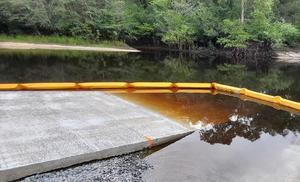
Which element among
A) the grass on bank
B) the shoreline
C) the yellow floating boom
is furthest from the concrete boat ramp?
the grass on bank

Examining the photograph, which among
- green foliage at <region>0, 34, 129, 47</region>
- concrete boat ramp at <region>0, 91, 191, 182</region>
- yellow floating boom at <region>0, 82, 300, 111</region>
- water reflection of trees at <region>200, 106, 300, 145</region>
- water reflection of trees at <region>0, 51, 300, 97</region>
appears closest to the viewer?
concrete boat ramp at <region>0, 91, 191, 182</region>

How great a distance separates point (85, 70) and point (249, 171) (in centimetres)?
1267

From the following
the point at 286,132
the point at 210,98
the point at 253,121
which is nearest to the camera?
the point at 286,132

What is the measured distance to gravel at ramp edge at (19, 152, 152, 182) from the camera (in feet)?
19.3

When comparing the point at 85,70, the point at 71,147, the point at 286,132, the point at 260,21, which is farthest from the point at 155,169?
the point at 260,21

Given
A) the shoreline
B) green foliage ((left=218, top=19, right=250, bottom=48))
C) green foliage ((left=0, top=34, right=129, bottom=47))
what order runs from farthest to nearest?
green foliage ((left=218, top=19, right=250, bottom=48))
green foliage ((left=0, top=34, right=129, bottom=47))
the shoreline

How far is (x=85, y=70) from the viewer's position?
18.1 meters

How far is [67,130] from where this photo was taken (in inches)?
296

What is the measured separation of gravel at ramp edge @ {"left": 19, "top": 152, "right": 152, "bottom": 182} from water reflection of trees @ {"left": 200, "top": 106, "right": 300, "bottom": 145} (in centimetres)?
236

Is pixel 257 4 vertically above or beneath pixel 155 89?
above

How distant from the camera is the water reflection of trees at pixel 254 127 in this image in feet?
28.6

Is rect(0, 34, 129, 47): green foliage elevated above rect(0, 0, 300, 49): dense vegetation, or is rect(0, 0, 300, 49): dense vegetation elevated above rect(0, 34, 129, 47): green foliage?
rect(0, 0, 300, 49): dense vegetation

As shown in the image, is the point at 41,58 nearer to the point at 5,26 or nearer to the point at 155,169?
the point at 5,26

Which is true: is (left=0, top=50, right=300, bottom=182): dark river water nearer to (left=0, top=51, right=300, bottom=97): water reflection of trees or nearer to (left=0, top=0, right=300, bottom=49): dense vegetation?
(left=0, top=51, right=300, bottom=97): water reflection of trees
